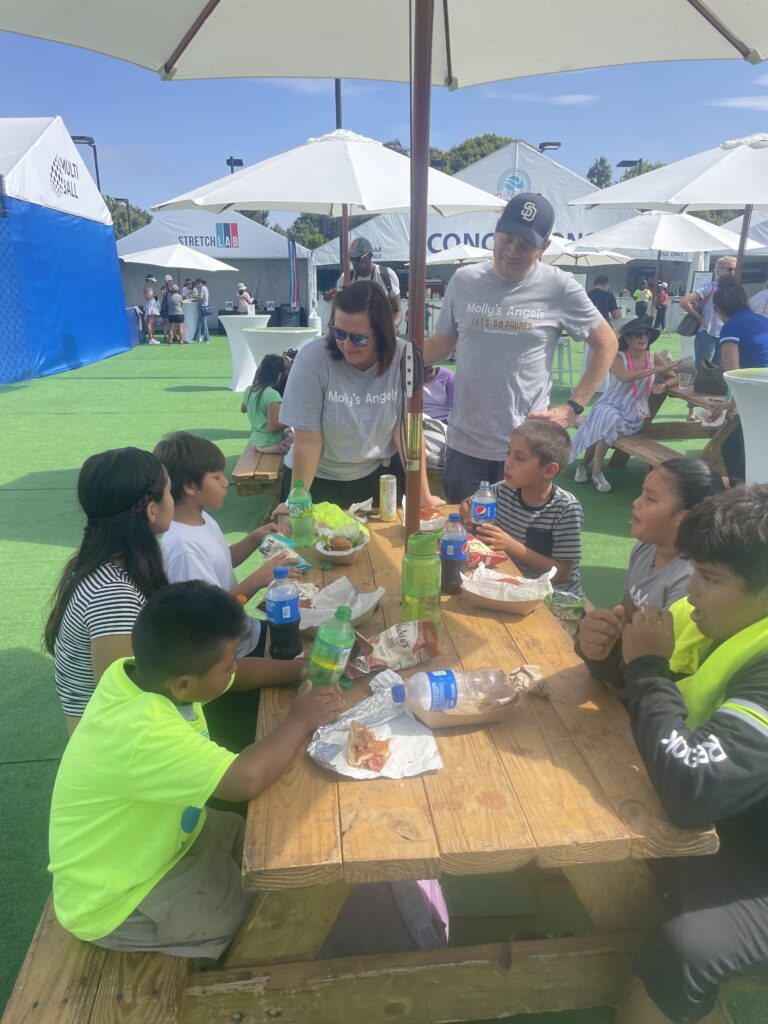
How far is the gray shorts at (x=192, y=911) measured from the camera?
1.58m

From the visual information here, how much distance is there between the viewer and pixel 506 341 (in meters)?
3.53

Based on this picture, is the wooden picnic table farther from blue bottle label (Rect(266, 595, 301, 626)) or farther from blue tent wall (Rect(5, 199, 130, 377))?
blue tent wall (Rect(5, 199, 130, 377))

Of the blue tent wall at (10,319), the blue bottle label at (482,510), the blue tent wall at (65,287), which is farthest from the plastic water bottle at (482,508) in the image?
the blue tent wall at (65,287)

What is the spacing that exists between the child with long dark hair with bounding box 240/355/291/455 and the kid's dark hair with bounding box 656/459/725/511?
403cm

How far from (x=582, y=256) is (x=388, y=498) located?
47.6 ft

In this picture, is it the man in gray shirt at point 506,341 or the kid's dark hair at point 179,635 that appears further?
the man in gray shirt at point 506,341

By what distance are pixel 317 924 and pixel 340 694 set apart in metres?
0.55

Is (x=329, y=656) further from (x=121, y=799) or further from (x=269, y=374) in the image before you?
(x=269, y=374)

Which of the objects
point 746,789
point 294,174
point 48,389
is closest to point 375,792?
point 746,789

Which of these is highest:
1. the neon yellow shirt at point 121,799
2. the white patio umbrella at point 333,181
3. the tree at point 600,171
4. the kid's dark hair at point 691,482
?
the tree at point 600,171

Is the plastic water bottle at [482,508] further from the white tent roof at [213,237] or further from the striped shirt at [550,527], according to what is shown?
the white tent roof at [213,237]

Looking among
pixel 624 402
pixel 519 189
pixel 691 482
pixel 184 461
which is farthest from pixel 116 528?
pixel 519 189

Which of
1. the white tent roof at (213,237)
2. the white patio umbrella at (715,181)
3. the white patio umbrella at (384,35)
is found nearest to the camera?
the white patio umbrella at (384,35)

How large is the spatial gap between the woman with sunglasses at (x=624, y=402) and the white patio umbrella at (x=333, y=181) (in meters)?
1.96
